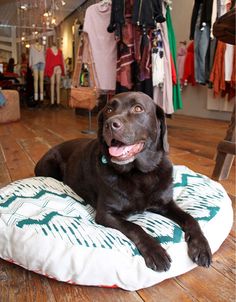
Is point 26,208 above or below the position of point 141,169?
below

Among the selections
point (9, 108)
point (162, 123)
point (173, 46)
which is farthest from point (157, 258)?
point (9, 108)

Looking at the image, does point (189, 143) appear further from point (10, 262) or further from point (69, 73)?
point (69, 73)

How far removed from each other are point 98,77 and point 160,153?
2.44m

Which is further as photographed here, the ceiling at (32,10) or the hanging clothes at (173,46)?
→ the ceiling at (32,10)

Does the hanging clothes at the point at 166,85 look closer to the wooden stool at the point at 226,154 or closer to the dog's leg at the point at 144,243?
the wooden stool at the point at 226,154

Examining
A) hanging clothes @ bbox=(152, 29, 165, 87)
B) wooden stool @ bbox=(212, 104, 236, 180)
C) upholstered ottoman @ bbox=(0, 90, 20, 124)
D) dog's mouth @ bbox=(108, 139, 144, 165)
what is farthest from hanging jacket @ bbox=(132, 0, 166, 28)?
upholstered ottoman @ bbox=(0, 90, 20, 124)

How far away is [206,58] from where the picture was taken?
412 centimetres

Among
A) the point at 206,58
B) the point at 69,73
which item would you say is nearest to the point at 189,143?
the point at 206,58

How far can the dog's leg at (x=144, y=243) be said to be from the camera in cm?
99

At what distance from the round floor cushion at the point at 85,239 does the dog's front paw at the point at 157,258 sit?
0.02m

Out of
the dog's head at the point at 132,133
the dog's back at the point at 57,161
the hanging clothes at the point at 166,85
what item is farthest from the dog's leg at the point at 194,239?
the hanging clothes at the point at 166,85

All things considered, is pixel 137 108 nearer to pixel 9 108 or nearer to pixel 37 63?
pixel 9 108

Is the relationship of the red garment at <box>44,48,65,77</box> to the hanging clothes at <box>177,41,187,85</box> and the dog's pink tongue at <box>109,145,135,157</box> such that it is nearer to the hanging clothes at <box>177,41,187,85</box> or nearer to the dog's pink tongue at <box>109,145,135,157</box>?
the hanging clothes at <box>177,41,187,85</box>

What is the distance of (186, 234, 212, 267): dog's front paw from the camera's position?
41.4 inches
